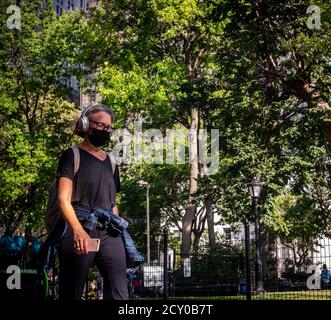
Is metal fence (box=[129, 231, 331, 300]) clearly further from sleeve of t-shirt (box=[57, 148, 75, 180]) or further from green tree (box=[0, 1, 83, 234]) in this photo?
green tree (box=[0, 1, 83, 234])

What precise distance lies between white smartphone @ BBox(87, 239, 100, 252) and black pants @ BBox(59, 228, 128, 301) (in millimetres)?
72

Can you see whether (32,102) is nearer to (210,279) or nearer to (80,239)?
(210,279)

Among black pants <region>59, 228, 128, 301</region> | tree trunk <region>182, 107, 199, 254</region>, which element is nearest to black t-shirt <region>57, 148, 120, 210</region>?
black pants <region>59, 228, 128, 301</region>

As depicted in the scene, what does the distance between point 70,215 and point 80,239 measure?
0.62ft

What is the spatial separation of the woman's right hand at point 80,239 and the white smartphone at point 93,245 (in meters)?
0.03

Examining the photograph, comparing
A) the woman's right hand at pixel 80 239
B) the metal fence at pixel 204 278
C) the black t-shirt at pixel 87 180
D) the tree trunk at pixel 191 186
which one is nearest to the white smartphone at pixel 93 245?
the woman's right hand at pixel 80 239

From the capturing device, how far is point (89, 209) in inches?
161

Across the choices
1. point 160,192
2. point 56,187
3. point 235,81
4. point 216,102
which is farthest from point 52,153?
point 56,187

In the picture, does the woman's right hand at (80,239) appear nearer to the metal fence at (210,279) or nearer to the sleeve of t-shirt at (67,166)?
the sleeve of t-shirt at (67,166)

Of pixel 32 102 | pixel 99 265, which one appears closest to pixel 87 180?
pixel 99 265

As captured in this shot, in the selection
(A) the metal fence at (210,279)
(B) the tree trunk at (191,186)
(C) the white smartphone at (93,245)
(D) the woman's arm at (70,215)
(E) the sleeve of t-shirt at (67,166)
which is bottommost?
(A) the metal fence at (210,279)

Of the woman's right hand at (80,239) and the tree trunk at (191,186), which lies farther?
the tree trunk at (191,186)

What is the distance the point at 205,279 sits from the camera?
45.9 feet

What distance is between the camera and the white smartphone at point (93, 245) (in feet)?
12.7
